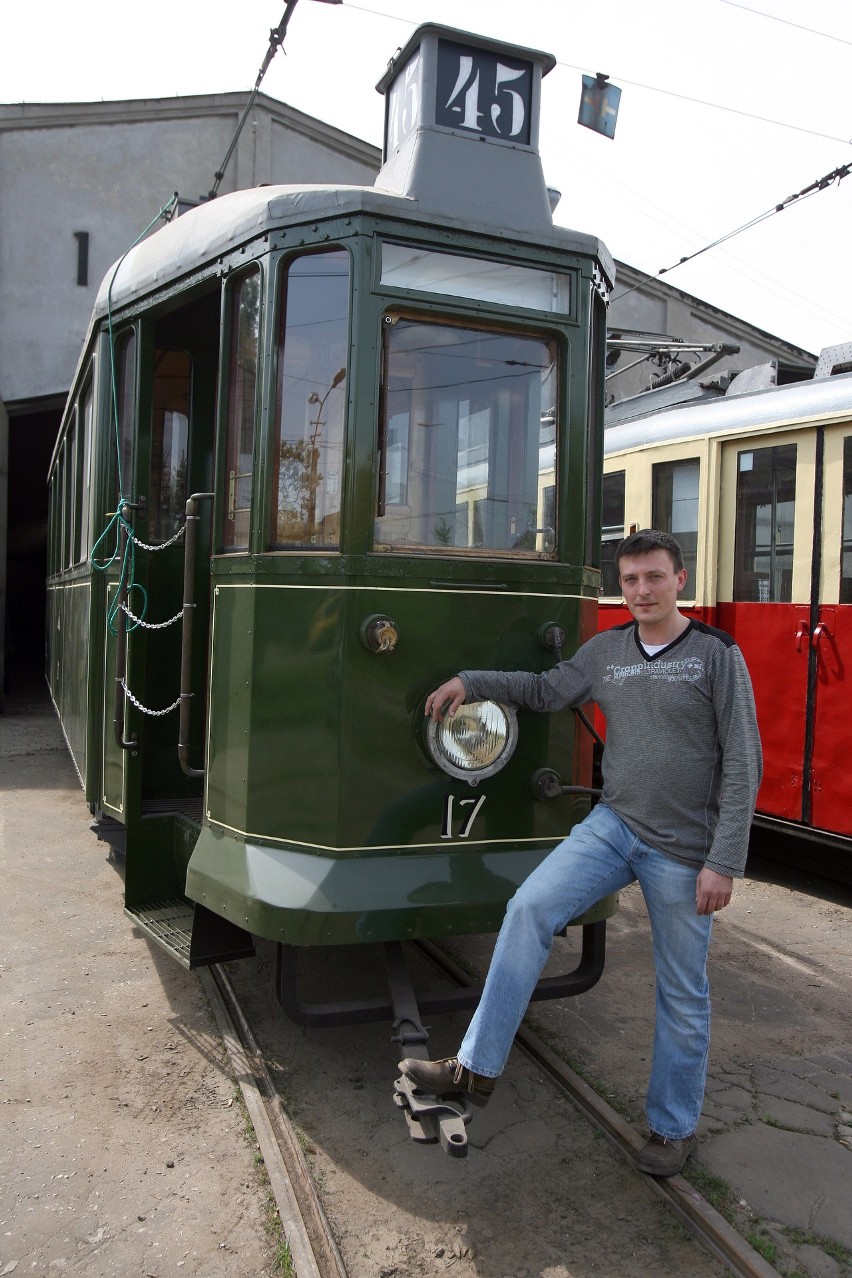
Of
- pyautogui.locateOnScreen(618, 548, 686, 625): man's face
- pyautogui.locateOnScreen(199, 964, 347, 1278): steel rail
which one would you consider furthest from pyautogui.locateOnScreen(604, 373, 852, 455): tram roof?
pyautogui.locateOnScreen(199, 964, 347, 1278): steel rail

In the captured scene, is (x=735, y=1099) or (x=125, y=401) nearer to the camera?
(x=735, y=1099)

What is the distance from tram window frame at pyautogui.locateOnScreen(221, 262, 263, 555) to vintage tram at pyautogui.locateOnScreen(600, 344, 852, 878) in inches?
142

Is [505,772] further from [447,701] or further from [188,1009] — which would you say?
[188,1009]

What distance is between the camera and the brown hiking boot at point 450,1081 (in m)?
2.84

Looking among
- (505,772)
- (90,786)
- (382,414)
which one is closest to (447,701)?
(505,772)

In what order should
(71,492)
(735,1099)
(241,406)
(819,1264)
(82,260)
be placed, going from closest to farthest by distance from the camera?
(819,1264) < (735,1099) < (241,406) < (71,492) < (82,260)

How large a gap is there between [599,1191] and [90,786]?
3147 millimetres

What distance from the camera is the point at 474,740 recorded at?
3447 mm

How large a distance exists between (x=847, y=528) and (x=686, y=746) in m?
3.41

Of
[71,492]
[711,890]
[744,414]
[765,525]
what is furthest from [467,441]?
[71,492]

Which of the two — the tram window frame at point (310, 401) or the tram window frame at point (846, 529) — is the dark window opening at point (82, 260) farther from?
the tram window frame at point (310, 401)

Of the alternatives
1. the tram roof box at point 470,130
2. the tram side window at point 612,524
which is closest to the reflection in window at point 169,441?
the tram roof box at point 470,130

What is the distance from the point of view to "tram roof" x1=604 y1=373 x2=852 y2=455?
235 inches

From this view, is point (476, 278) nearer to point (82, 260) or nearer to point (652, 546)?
point (652, 546)
